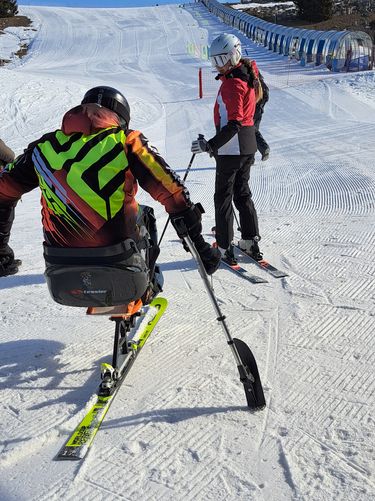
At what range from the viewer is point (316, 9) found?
3984 centimetres

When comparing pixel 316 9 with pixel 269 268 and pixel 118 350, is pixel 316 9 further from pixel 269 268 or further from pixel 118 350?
pixel 118 350

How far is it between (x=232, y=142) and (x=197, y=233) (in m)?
2.10

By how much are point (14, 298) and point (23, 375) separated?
50.7 inches

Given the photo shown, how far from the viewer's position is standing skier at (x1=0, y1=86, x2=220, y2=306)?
2.49 m

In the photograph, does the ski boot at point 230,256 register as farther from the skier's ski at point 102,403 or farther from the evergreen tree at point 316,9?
the evergreen tree at point 316,9

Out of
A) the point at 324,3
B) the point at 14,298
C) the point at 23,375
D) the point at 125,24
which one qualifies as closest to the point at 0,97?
the point at 14,298

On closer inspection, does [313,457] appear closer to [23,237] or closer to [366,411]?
[366,411]

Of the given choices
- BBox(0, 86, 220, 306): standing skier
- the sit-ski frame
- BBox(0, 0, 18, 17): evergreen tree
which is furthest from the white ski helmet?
BBox(0, 0, 18, 17): evergreen tree

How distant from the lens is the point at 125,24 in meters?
41.5

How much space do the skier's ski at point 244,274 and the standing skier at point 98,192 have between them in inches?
67.6

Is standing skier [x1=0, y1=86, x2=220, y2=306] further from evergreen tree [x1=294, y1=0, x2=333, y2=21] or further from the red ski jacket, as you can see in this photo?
evergreen tree [x1=294, y1=0, x2=333, y2=21]

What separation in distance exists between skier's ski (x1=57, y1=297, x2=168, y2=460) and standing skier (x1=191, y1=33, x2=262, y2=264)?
1553mm

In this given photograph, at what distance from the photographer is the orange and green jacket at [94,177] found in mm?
2482

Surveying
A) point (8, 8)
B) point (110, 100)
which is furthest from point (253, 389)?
point (8, 8)
